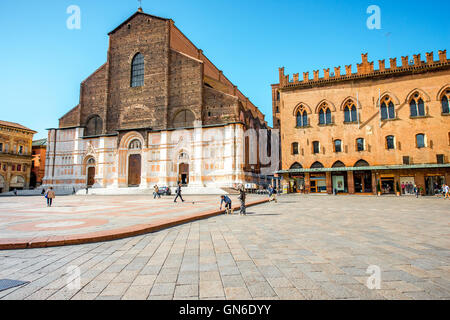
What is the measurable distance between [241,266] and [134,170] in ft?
115

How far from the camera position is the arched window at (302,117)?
99.6 ft

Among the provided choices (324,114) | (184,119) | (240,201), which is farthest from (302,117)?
(240,201)

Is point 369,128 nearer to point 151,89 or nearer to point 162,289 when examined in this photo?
point 151,89

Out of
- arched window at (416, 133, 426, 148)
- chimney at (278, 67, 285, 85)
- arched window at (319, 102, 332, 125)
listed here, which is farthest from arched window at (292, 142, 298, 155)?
arched window at (416, 133, 426, 148)

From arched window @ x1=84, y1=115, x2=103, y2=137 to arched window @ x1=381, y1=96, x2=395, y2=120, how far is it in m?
38.9

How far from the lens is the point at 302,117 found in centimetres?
3052

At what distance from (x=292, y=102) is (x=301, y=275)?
98.2 feet

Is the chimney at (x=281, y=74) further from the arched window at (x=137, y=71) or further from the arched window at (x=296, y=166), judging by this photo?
the arched window at (x=137, y=71)

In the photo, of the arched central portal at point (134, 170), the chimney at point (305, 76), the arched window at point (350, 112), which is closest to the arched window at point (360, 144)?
the arched window at point (350, 112)

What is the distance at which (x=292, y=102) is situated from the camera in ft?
101

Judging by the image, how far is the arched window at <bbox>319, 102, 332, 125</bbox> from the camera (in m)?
29.4

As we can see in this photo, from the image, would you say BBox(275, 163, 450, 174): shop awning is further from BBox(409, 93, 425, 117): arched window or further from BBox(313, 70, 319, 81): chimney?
BBox(313, 70, 319, 81): chimney
